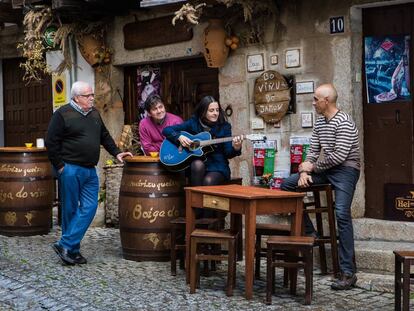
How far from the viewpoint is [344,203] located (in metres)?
5.99

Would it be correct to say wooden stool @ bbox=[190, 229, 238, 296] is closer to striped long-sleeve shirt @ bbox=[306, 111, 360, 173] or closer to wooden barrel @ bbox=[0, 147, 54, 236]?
striped long-sleeve shirt @ bbox=[306, 111, 360, 173]

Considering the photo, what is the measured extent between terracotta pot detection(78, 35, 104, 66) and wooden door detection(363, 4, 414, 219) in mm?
4164

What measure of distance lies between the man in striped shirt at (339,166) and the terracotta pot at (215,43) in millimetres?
2547

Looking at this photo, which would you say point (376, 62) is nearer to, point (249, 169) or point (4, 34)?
point (249, 169)

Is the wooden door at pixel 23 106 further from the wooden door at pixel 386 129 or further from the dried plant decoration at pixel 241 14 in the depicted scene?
the wooden door at pixel 386 129

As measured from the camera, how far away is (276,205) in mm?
5570

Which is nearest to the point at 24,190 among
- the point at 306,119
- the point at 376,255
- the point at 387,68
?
the point at 306,119

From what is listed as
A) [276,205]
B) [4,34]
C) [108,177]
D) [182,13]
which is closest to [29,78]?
[4,34]

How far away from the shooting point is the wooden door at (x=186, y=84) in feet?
30.8

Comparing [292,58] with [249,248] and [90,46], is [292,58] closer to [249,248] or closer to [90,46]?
[249,248]

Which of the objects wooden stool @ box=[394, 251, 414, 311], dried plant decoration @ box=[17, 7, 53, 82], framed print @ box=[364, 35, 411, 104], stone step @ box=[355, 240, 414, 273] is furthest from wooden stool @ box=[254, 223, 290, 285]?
dried plant decoration @ box=[17, 7, 53, 82]

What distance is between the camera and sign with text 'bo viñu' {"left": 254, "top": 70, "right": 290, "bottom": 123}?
807 cm

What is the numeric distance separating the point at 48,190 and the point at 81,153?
204cm

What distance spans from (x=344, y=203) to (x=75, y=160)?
103 inches
